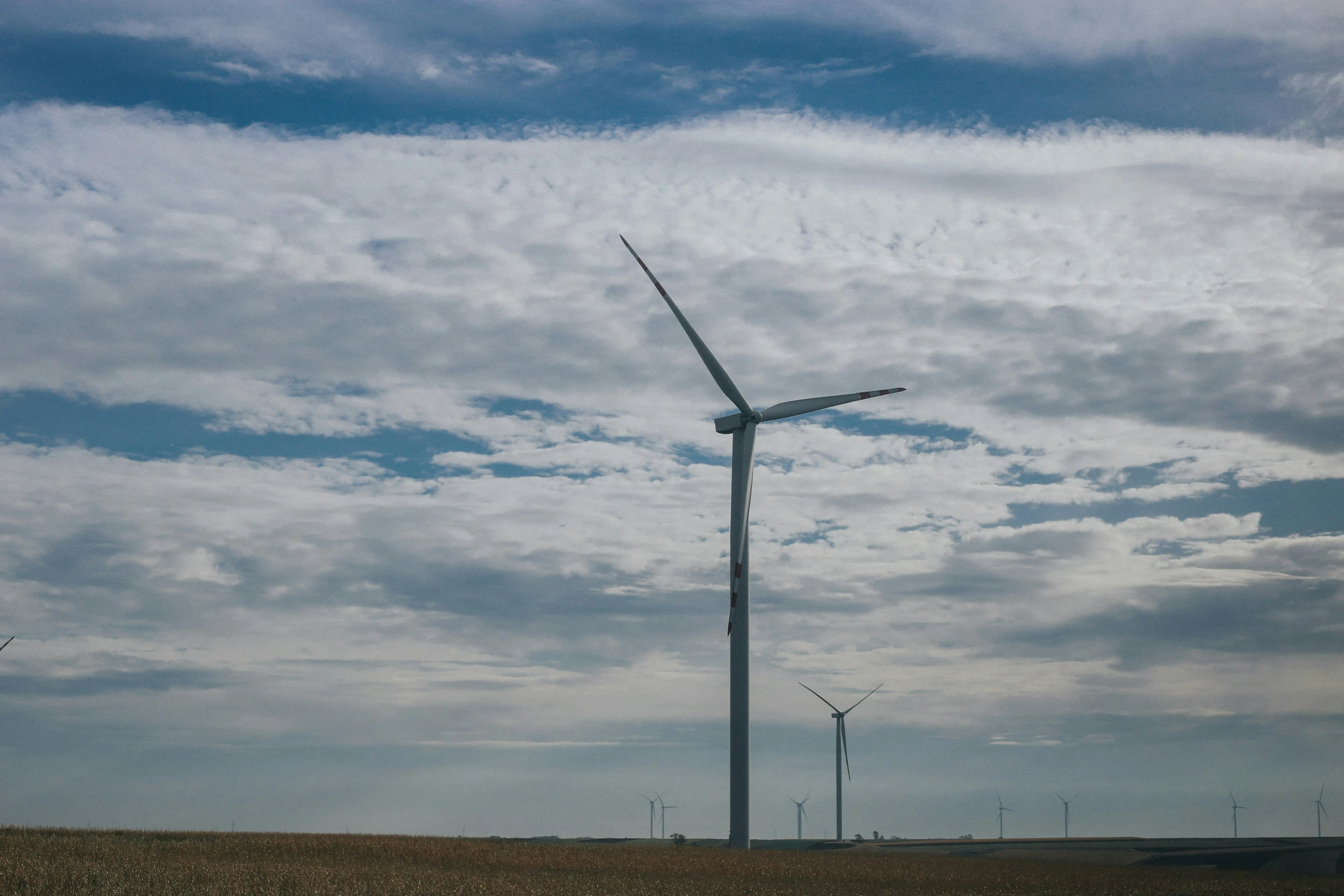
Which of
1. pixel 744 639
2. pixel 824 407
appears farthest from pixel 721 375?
pixel 744 639

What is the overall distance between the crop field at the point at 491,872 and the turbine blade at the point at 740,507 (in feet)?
53.8

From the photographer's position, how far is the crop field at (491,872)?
40656 mm

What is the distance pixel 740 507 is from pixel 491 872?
103 ft

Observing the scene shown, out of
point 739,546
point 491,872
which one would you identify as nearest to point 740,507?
point 739,546

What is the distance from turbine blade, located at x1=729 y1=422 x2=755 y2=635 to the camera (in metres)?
72.9

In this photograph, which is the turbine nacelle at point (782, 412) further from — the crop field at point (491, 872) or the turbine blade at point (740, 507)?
the crop field at point (491, 872)

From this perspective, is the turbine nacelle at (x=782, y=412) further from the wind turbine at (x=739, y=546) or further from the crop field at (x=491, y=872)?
the crop field at (x=491, y=872)

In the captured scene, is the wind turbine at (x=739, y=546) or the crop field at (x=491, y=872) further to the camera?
the wind turbine at (x=739, y=546)

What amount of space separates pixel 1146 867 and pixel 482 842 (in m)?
39.6

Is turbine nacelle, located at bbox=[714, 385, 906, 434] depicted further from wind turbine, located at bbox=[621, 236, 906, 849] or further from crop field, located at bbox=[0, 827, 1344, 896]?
crop field, located at bbox=[0, 827, 1344, 896]

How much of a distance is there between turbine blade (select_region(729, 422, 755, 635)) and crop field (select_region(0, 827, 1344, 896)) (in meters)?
16.4

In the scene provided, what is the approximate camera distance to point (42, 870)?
43.0m

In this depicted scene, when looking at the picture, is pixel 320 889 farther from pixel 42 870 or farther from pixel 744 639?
pixel 744 639

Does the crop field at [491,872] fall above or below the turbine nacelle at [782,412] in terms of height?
below
